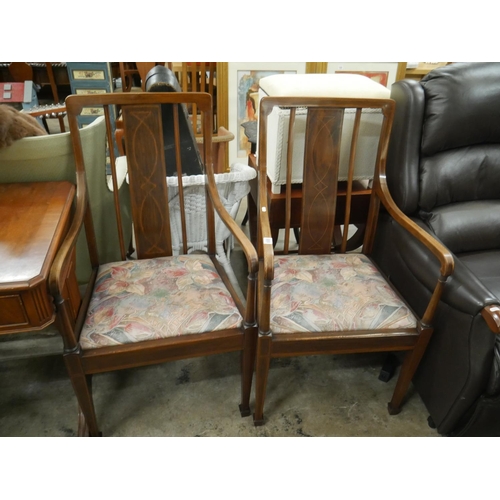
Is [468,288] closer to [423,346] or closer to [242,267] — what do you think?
[423,346]

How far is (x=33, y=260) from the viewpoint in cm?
90

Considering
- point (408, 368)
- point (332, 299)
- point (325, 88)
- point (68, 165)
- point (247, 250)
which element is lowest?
point (408, 368)

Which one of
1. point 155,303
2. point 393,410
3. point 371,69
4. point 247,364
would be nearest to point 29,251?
point 155,303

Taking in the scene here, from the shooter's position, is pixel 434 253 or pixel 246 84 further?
pixel 246 84

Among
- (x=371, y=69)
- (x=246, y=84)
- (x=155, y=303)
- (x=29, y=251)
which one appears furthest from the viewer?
(x=371, y=69)

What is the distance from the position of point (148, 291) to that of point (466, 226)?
116 cm

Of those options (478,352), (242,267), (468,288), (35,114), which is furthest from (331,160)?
(35,114)

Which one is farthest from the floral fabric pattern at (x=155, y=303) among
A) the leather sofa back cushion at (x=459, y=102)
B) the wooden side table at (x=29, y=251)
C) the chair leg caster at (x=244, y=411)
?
the leather sofa back cushion at (x=459, y=102)

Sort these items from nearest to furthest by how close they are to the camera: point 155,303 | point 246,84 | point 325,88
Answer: point 155,303, point 325,88, point 246,84

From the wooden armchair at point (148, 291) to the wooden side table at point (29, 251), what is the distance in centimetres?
4

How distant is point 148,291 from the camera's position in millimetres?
1240

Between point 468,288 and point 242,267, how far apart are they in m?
1.21

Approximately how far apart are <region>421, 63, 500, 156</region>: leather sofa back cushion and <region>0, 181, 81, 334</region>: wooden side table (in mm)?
1250

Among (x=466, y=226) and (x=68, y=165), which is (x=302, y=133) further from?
(x=68, y=165)
